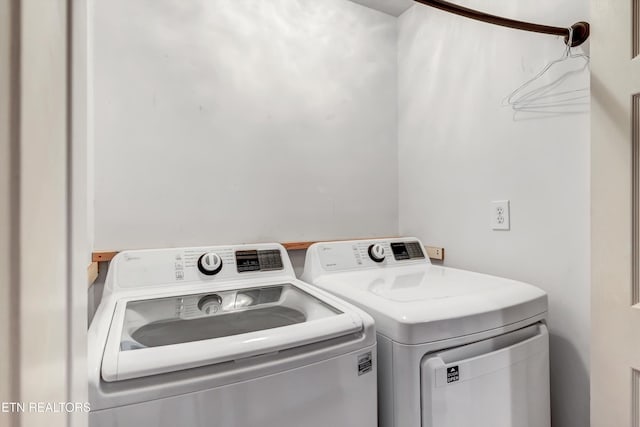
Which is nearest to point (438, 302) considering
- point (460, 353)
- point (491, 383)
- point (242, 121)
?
point (460, 353)

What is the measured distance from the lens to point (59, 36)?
37 cm

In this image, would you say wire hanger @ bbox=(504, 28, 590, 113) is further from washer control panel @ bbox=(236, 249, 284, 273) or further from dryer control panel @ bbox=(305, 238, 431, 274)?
washer control panel @ bbox=(236, 249, 284, 273)

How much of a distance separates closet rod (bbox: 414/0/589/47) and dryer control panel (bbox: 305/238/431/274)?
1.03 metres

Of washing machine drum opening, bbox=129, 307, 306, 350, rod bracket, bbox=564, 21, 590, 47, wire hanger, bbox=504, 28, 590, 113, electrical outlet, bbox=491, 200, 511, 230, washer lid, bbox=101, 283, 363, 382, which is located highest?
rod bracket, bbox=564, 21, 590, 47

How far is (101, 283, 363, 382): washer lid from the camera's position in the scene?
0.70 m

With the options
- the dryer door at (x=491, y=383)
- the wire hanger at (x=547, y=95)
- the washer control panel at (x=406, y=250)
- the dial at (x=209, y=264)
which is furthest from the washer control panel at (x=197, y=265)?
Answer: the wire hanger at (x=547, y=95)

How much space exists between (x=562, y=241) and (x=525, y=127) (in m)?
0.47

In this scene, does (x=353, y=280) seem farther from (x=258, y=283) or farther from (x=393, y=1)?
(x=393, y=1)

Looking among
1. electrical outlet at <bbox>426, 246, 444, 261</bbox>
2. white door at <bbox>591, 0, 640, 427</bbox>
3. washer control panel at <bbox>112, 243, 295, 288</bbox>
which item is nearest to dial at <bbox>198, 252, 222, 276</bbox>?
washer control panel at <bbox>112, 243, 295, 288</bbox>

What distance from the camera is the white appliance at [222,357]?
2.19 ft

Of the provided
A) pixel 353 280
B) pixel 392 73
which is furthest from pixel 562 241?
pixel 392 73

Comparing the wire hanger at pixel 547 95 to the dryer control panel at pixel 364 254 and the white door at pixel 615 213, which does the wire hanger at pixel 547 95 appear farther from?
the dryer control panel at pixel 364 254

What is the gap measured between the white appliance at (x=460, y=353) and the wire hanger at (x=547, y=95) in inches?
27.2

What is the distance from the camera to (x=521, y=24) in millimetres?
1075
